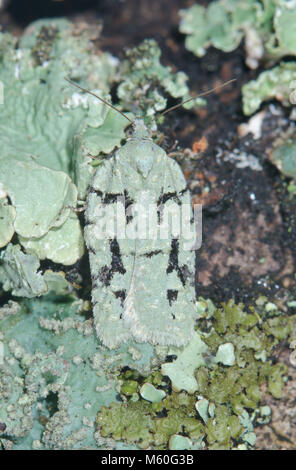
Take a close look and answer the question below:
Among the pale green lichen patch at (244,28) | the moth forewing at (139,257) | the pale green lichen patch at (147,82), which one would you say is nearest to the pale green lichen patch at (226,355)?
the moth forewing at (139,257)

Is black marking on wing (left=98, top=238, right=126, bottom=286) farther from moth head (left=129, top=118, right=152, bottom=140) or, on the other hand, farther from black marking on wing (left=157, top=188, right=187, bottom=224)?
moth head (left=129, top=118, right=152, bottom=140)

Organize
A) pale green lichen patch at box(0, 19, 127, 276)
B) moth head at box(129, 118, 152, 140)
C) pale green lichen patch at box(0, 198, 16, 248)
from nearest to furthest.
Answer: pale green lichen patch at box(0, 198, 16, 248)
pale green lichen patch at box(0, 19, 127, 276)
moth head at box(129, 118, 152, 140)

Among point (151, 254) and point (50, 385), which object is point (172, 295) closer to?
point (151, 254)

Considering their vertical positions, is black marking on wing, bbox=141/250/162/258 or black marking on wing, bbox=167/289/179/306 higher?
black marking on wing, bbox=141/250/162/258

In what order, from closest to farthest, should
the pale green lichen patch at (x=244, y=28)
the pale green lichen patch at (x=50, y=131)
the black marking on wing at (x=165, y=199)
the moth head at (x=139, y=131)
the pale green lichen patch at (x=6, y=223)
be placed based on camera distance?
1. the pale green lichen patch at (x=6, y=223)
2. the pale green lichen patch at (x=50, y=131)
3. the black marking on wing at (x=165, y=199)
4. the moth head at (x=139, y=131)
5. the pale green lichen patch at (x=244, y=28)

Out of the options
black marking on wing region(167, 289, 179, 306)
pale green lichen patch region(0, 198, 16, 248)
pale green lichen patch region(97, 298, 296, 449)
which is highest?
pale green lichen patch region(0, 198, 16, 248)

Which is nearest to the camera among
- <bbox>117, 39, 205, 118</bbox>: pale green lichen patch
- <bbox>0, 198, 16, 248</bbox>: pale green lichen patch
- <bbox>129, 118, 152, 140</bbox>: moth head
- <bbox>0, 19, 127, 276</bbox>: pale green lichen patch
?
<bbox>0, 198, 16, 248</bbox>: pale green lichen patch

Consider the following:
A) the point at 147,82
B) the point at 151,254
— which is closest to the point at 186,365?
the point at 151,254

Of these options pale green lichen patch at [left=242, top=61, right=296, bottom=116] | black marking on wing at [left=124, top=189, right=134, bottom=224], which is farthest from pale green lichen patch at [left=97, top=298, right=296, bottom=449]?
pale green lichen patch at [left=242, top=61, right=296, bottom=116]

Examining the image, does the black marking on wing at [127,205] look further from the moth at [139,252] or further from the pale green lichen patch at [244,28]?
the pale green lichen patch at [244,28]
